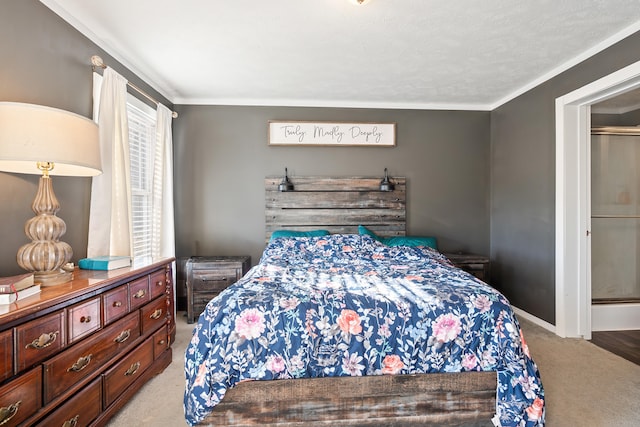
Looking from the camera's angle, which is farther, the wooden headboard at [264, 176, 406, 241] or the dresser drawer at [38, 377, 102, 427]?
the wooden headboard at [264, 176, 406, 241]

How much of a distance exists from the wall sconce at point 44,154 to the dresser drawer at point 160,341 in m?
0.80

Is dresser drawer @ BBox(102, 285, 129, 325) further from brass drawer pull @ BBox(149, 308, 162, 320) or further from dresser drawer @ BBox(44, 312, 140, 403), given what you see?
brass drawer pull @ BBox(149, 308, 162, 320)

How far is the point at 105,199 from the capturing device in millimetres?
2375

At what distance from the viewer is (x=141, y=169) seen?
3285mm

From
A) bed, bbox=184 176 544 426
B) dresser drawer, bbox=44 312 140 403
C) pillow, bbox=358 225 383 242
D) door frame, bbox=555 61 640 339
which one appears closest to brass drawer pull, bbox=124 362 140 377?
dresser drawer, bbox=44 312 140 403

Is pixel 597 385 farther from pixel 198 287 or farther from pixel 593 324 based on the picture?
pixel 198 287

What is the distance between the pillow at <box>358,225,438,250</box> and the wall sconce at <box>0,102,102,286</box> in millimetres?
2745

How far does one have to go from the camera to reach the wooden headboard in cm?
391

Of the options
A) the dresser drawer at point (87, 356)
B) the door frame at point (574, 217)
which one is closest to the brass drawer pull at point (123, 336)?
the dresser drawer at point (87, 356)

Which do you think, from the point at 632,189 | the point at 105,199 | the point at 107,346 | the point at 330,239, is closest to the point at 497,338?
the point at 330,239

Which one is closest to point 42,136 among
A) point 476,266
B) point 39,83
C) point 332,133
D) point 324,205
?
point 39,83

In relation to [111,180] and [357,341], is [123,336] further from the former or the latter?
[357,341]

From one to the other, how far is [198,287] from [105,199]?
1.39 meters

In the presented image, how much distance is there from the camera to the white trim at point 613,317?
3240 mm
